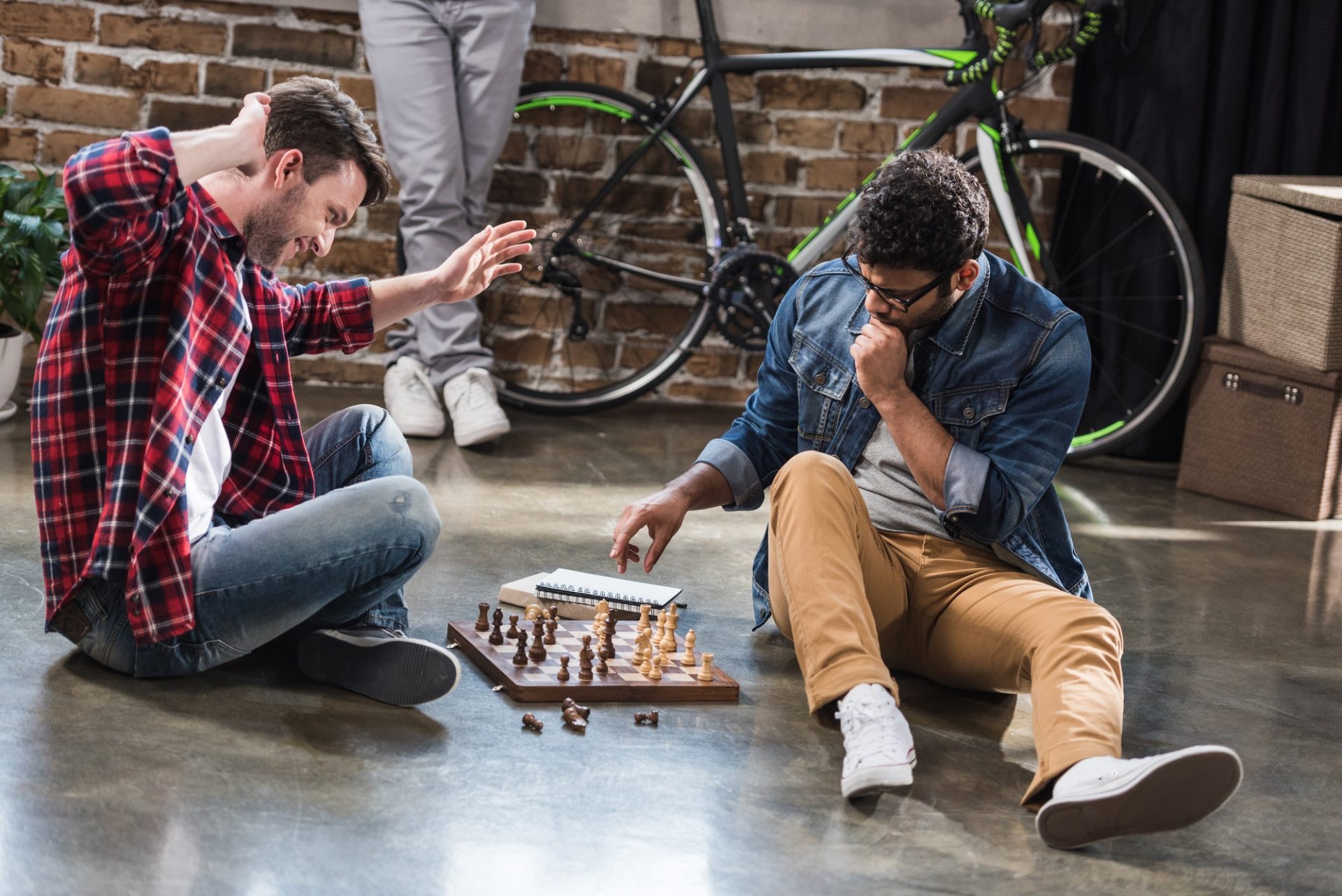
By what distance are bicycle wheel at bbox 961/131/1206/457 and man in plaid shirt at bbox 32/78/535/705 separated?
88.2 inches

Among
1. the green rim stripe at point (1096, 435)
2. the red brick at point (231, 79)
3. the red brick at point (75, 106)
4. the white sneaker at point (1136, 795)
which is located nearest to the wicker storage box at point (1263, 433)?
the green rim stripe at point (1096, 435)

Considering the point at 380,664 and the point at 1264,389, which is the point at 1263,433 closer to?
the point at 1264,389

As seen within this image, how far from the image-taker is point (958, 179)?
2.10 meters

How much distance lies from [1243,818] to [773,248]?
268cm

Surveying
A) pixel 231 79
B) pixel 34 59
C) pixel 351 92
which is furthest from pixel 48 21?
pixel 351 92

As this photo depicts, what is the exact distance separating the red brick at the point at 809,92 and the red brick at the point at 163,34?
4.87 ft

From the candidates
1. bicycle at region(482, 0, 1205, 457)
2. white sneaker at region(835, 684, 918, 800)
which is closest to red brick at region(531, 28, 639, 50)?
bicycle at region(482, 0, 1205, 457)

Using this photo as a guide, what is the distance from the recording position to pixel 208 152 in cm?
179

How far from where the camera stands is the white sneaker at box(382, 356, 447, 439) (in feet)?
12.2

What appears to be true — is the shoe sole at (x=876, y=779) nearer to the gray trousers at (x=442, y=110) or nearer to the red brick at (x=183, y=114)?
the gray trousers at (x=442, y=110)

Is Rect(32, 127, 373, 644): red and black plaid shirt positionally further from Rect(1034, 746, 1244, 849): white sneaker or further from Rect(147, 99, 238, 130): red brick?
Rect(147, 99, 238, 130): red brick

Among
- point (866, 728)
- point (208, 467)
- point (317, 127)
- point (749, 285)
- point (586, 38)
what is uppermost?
point (586, 38)

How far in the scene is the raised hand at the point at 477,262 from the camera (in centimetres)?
224

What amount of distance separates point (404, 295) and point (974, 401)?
2.82 ft
